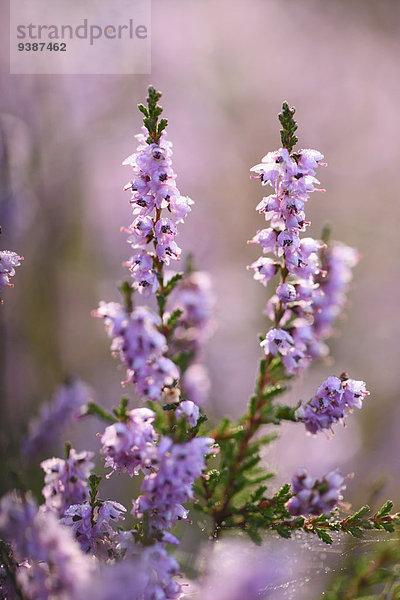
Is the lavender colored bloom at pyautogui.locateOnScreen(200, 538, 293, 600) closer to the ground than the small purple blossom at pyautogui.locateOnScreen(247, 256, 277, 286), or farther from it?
closer to the ground

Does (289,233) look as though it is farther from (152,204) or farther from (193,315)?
(193,315)

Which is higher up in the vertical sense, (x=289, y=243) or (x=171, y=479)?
(x=289, y=243)

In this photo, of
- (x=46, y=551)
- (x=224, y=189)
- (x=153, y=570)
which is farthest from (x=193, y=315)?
(x=224, y=189)

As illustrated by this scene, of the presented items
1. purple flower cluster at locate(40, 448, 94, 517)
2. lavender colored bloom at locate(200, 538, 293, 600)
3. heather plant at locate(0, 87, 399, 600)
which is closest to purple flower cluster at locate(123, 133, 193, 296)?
heather plant at locate(0, 87, 399, 600)

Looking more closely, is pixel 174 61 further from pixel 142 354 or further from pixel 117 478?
pixel 142 354

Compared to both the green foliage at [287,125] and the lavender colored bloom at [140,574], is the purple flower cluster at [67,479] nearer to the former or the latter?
the lavender colored bloom at [140,574]

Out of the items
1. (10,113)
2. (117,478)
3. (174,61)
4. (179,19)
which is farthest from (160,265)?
(179,19)

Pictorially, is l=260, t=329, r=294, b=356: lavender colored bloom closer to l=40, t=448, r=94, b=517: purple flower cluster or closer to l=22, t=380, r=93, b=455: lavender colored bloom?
l=40, t=448, r=94, b=517: purple flower cluster
